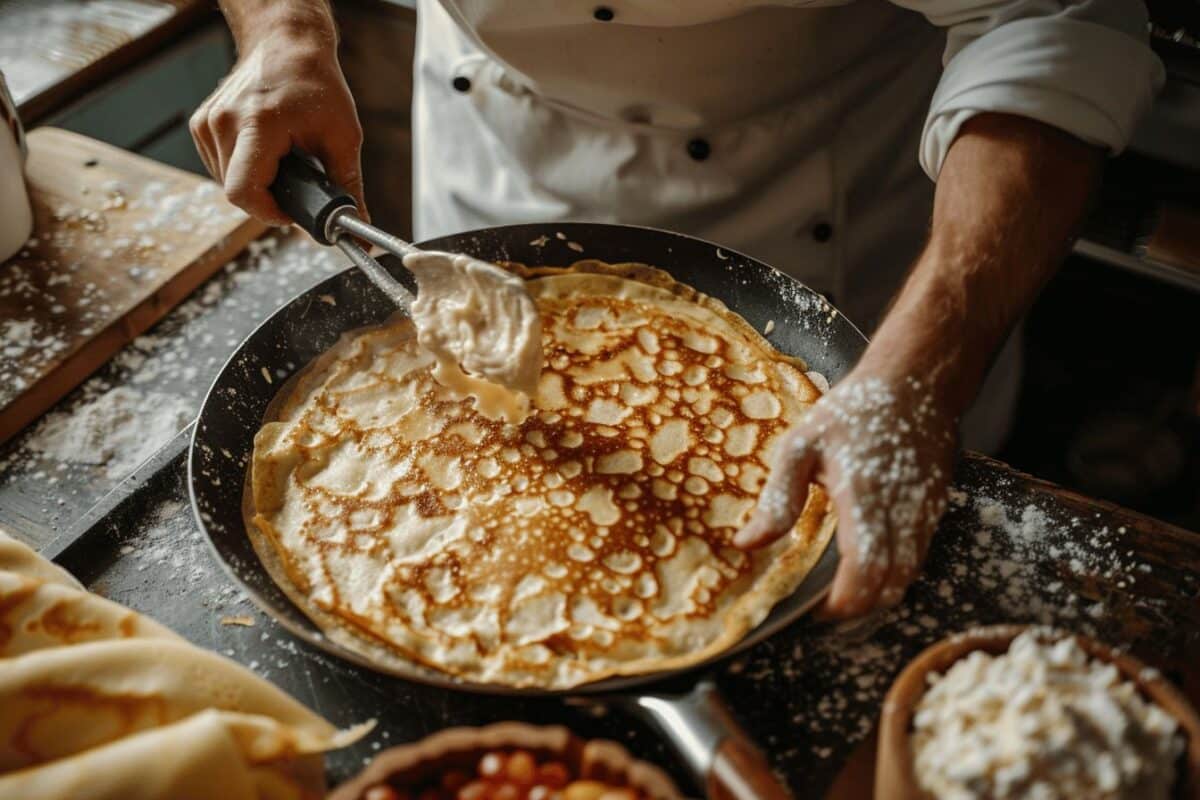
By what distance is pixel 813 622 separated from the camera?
4.13ft

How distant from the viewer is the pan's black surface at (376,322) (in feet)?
4.18

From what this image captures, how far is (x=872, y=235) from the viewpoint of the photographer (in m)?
1.89

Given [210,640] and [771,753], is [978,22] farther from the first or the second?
[210,640]

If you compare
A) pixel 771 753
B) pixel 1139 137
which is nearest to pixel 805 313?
pixel 771 753

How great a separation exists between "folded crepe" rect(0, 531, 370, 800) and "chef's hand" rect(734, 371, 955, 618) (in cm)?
54

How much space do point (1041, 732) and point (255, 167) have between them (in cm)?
129

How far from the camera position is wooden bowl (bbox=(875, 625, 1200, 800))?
87 cm

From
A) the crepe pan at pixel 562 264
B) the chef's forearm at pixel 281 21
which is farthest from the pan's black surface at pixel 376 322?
the chef's forearm at pixel 281 21

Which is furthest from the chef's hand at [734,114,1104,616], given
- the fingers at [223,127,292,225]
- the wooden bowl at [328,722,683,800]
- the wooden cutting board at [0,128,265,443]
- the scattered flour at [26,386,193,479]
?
the wooden cutting board at [0,128,265,443]

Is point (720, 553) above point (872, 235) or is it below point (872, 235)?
below

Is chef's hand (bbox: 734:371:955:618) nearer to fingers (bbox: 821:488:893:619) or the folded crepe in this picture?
fingers (bbox: 821:488:893:619)

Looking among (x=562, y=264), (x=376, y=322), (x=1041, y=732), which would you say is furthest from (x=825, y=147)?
(x=1041, y=732)

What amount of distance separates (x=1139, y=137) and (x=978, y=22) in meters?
1.05

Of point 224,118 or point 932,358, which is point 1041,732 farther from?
point 224,118
